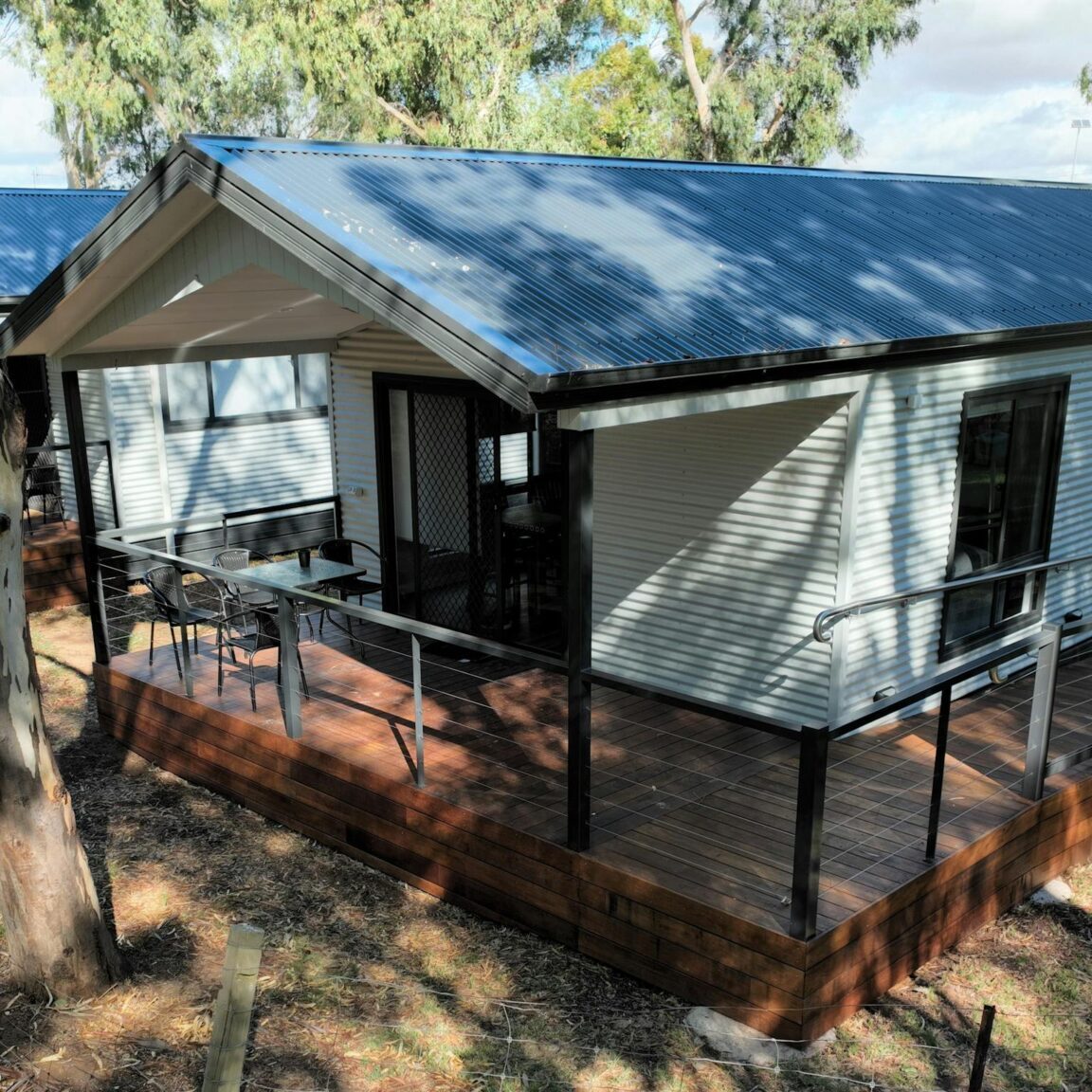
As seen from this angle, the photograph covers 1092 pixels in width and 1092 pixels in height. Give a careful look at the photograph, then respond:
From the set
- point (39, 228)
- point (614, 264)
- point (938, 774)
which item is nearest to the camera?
point (938, 774)

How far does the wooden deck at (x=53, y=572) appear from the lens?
11828 millimetres

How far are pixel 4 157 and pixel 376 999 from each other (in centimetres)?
8445

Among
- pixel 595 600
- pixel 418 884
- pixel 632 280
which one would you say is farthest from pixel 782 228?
pixel 418 884

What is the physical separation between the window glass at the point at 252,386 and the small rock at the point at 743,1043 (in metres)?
9.95

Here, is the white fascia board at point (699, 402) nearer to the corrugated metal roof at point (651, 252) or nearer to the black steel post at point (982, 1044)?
the corrugated metal roof at point (651, 252)

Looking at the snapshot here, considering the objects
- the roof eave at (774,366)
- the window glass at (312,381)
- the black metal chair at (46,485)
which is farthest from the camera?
the window glass at (312,381)

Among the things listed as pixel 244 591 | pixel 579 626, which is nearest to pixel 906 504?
pixel 579 626

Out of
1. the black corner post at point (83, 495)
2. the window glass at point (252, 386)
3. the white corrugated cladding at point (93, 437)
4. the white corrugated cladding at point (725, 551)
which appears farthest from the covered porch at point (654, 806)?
the window glass at point (252, 386)

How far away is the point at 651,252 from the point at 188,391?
8058mm

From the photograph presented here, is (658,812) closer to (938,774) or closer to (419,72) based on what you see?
(938,774)

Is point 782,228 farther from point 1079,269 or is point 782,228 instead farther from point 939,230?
point 1079,269

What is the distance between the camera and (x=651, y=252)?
629 centimetres

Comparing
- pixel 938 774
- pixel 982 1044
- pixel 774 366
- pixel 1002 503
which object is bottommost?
pixel 938 774

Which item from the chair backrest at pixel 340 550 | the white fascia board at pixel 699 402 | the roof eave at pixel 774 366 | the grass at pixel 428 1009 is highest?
the roof eave at pixel 774 366
